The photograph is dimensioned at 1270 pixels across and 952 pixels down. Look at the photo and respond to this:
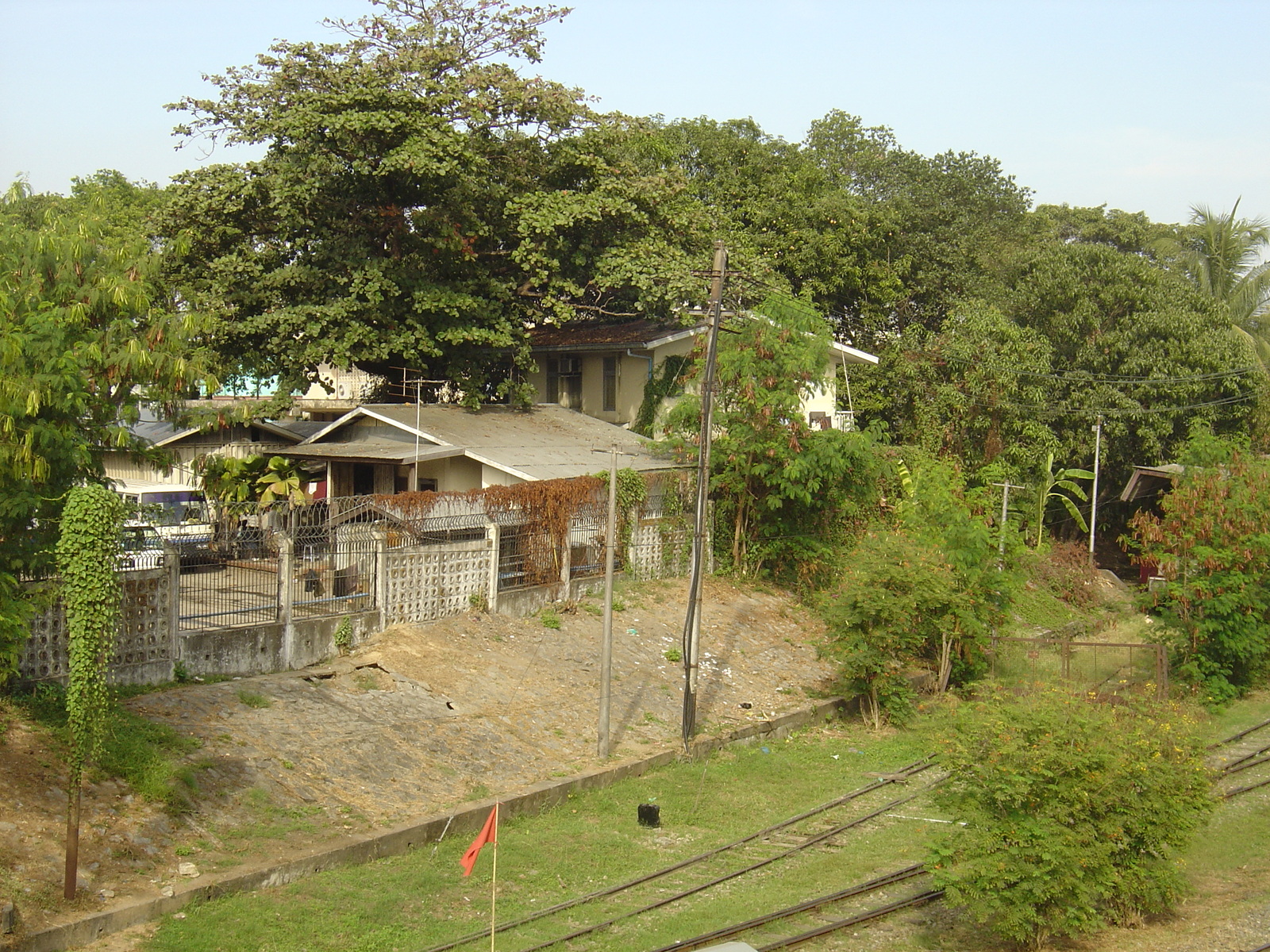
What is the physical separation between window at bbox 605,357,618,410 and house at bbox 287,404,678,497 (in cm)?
436

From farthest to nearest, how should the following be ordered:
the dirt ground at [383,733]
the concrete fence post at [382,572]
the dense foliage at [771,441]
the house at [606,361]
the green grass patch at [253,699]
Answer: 1. the house at [606,361]
2. the dense foliage at [771,441]
3. the concrete fence post at [382,572]
4. the green grass patch at [253,699]
5. the dirt ground at [383,733]

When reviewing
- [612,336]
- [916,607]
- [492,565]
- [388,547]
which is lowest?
[916,607]

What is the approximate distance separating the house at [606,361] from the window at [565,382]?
25mm

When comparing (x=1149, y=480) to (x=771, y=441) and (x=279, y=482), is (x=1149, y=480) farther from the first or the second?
(x=279, y=482)

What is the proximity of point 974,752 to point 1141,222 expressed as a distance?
50034 millimetres

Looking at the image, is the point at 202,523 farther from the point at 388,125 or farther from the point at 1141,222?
the point at 1141,222

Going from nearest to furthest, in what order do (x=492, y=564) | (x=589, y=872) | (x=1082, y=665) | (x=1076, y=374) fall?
(x=589, y=872), (x=492, y=564), (x=1082, y=665), (x=1076, y=374)

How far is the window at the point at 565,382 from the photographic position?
114 feet

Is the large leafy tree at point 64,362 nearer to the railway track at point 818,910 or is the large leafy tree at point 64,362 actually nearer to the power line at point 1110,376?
the railway track at point 818,910

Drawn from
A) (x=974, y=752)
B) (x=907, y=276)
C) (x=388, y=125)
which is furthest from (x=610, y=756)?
(x=907, y=276)

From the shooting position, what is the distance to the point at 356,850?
1252cm

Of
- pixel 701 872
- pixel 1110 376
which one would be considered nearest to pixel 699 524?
pixel 701 872

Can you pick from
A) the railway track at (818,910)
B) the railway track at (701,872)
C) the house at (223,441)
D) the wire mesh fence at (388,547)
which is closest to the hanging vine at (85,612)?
the railway track at (701,872)

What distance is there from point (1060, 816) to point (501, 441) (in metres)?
17.7
